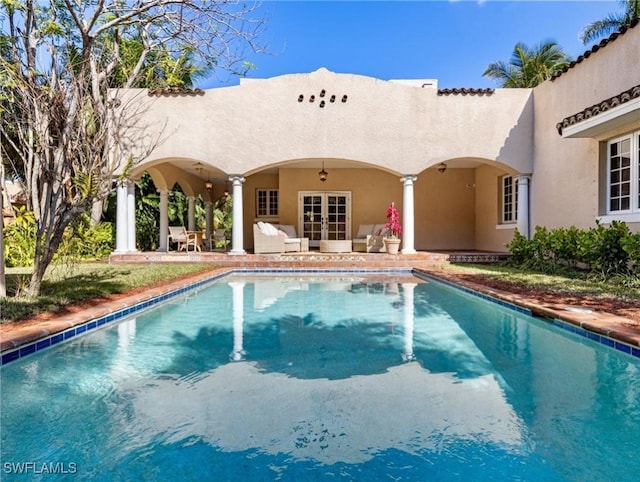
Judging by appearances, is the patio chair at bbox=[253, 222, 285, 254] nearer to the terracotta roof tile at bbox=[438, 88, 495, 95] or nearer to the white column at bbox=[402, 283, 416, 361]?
the white column at bbox=[402, 283, 416, 361]

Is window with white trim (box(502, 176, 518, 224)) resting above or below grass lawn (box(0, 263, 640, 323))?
above

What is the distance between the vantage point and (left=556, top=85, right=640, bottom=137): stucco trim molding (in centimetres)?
710

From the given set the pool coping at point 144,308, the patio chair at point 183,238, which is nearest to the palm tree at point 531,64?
the pool coping at point 144,308

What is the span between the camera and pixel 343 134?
11969 millimetres

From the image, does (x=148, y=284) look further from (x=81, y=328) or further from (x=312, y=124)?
(x=312, y=124)

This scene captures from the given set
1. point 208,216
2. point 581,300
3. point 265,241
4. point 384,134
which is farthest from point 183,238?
point 581,300

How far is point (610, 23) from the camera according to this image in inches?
674

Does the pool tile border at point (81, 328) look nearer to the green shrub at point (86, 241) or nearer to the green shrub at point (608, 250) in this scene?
the green shrub at point (86, 241)

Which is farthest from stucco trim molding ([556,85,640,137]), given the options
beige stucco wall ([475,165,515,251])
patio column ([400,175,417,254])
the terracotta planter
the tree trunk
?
the tree trunk

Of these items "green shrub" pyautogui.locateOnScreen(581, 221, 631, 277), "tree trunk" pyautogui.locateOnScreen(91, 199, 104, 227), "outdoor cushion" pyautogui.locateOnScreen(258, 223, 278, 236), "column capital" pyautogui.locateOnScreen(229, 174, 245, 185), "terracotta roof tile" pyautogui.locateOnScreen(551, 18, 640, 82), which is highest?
"terracotta roof tile" pyautogui.locateOnScreen(551, 18, 640, 82)

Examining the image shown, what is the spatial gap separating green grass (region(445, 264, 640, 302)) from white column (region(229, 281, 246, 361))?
17.1 ft

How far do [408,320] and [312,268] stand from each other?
5532 mm

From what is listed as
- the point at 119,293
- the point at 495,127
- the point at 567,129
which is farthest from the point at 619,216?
the point at 119,293

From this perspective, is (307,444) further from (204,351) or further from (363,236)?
(363,236)
